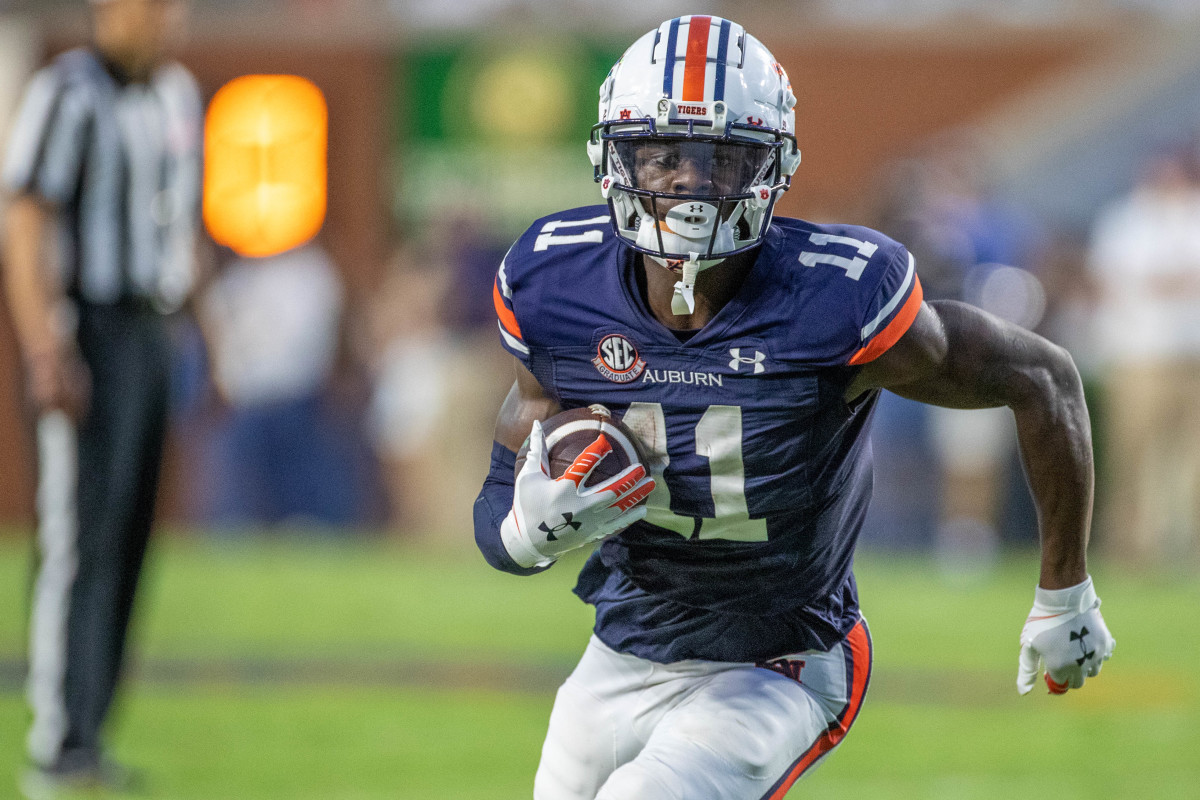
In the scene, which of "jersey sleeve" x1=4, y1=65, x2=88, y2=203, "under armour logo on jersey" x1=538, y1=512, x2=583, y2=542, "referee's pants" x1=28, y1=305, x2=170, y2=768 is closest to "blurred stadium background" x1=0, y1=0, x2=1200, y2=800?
"referee's pants" x1=28, y1=305, x2=170, y2=768

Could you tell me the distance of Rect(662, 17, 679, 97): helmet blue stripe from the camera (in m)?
2.61

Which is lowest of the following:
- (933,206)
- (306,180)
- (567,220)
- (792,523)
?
(306,180)

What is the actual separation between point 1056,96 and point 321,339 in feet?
17.5

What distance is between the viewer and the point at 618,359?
265cm

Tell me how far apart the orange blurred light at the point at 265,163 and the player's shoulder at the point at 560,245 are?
831 cm

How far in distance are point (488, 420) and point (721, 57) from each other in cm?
736

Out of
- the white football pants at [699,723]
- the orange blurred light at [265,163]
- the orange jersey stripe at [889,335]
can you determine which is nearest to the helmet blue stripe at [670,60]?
the orange jersey stripe at [889,335]

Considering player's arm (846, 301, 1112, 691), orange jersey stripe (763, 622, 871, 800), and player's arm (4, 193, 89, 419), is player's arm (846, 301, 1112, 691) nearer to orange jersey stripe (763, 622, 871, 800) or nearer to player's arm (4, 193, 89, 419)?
orange jersey stripe (763, 622, 871, 800)

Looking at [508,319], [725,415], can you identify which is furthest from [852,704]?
[508,319]

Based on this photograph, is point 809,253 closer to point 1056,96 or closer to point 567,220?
point 567,220

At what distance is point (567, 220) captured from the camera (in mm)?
2873

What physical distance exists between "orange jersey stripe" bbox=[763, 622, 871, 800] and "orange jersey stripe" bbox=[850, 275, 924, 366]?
0.56 meters

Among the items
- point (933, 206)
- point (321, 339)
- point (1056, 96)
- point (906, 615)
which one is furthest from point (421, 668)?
point (1056, 96)

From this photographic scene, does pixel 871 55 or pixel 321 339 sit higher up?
pixel 871 55
